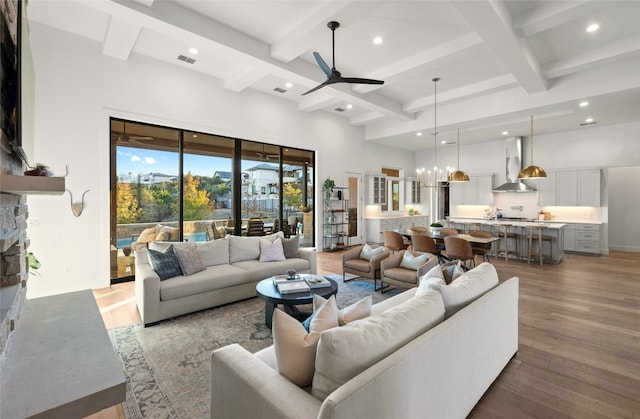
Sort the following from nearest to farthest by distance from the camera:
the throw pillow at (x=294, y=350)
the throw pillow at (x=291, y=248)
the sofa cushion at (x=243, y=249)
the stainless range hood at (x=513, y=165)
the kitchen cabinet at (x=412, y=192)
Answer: the throw pillow at (x=294, y=350) < the sofa cushion at (x=243, y=249) < the throw pillow at (x=291, y=248) < the stainless range hood at (x=513, y=165) < the kitchen cabinet at (x=412, y=192)

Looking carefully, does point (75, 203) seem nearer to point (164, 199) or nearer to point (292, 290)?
point (164, 199)

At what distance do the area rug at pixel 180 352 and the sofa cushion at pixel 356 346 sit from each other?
1.20 m

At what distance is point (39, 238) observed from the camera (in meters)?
4.15

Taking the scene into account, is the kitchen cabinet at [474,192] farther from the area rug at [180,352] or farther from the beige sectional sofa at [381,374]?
the beige sectional sofa at [381,374]

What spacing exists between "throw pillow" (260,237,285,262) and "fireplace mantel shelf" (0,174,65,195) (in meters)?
3.02

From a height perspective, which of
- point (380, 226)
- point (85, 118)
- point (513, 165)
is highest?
point (85, 118)

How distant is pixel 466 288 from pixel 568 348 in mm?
1684

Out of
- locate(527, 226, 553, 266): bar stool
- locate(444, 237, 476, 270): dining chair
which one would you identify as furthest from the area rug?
locate(527, 226, 553, 266): bar stool

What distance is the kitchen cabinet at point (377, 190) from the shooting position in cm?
930

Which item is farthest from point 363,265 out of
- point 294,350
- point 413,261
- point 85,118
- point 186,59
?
point 85,118

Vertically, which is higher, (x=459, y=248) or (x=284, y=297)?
(x=459, y=248)

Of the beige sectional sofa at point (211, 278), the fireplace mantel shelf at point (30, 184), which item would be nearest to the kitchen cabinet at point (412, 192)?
the beige sectional sofa at point (211, 278)

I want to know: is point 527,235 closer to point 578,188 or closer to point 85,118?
point 578,188

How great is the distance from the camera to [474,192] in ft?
31.8
